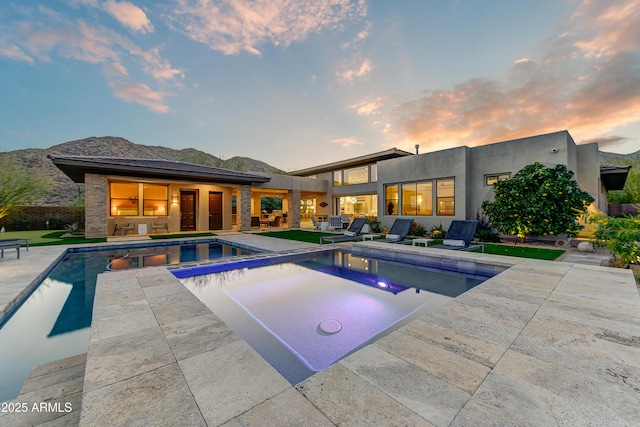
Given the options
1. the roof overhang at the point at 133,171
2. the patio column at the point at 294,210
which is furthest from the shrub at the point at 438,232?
the roof overhang at the point at 133,171

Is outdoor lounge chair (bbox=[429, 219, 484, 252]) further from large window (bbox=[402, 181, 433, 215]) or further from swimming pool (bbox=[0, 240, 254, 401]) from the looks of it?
swimming pool (bbox=[0, 240, 254, 401])

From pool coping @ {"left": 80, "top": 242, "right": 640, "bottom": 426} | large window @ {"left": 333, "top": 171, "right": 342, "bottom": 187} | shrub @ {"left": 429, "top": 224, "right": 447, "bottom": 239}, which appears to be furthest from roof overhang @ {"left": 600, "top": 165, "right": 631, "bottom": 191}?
large window @ {"left": 333, "top": 171, "right": 342, "bottom": 187}

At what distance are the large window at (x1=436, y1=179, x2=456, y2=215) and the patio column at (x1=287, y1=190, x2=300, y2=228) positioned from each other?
9.92 meters

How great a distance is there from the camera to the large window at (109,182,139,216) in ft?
44.8

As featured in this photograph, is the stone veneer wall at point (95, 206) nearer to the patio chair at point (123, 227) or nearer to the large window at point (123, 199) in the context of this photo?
the patio chair at point (123, 227)

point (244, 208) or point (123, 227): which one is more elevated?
point (244, 208)

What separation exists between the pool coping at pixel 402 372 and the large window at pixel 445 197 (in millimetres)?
9067

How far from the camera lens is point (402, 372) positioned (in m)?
1.96

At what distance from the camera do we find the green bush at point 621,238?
18.6ft

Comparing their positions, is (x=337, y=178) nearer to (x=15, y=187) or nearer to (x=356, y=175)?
(x=356, y=175)

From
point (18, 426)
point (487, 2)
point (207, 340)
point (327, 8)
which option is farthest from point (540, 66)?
point (18, 426)

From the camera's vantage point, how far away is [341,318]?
156 inches

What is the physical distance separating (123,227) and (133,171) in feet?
10.6

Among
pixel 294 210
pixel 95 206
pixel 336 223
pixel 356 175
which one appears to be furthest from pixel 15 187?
pixel 356 175
